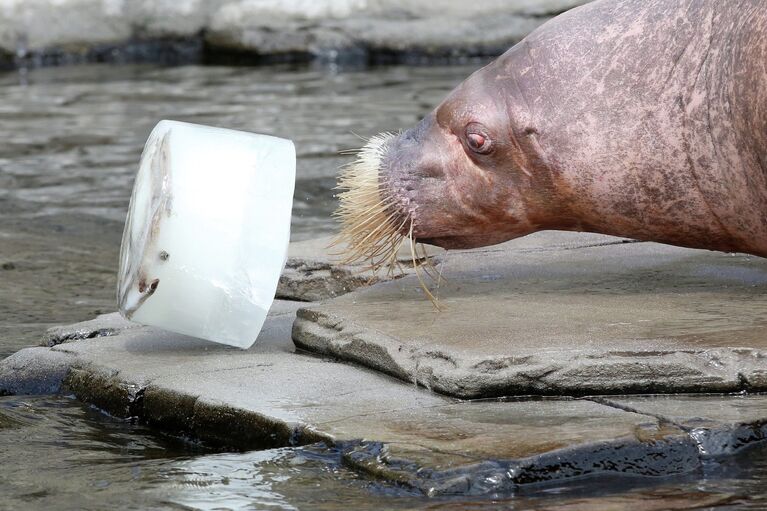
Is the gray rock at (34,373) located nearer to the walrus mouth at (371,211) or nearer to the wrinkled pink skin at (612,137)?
the walrus mouth at (371,211)

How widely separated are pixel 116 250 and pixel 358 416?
3.49 metres

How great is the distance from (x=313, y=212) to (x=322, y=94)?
4.74m

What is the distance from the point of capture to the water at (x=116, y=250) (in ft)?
10.8

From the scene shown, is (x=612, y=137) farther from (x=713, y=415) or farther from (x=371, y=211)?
(x=713, y=415)

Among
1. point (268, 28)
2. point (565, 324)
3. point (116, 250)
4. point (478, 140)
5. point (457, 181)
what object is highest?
point (268, 28)

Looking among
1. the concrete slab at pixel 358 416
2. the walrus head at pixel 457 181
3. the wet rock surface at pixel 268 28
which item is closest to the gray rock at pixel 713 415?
the concrete slab at pixel 358 416

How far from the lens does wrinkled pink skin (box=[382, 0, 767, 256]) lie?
4406 mm

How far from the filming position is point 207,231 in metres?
4.29

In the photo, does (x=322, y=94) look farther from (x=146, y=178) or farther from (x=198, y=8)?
(x=146, y=178)

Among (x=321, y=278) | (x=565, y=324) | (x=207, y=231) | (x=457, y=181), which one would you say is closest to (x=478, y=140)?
(x=457, y=181)

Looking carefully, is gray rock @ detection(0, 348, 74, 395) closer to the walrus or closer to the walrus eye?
the walrus

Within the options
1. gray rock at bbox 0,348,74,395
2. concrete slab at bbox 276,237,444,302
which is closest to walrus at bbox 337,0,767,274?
concrete slab at bbox 276,237,444,302

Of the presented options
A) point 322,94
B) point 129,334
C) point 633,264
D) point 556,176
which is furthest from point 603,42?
point 322,94

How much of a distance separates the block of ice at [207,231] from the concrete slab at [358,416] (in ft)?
0.55
